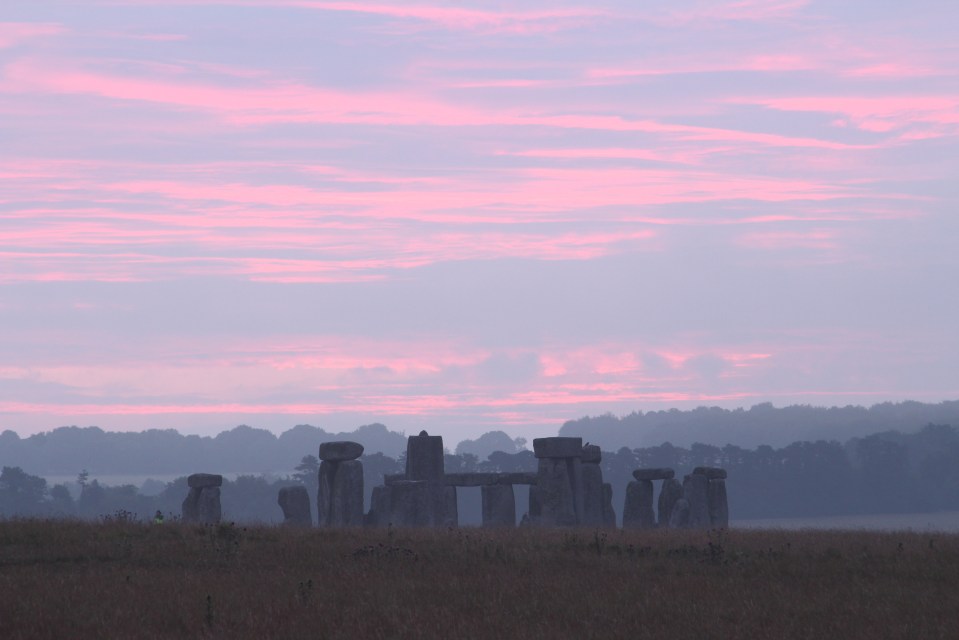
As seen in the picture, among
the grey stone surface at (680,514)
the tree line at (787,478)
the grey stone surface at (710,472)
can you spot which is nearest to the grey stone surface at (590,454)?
the grey stone surface at (680,514)

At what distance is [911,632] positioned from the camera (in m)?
15.7

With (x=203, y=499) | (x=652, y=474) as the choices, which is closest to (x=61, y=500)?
(x=203, y=499)

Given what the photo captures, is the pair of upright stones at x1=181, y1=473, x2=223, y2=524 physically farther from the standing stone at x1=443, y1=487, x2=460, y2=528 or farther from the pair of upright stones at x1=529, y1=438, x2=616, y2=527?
the pair of upright stones at x1=529, y1=438, x2=616, y2=527

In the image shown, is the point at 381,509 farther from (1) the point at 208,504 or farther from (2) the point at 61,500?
(2) the point at 61,500

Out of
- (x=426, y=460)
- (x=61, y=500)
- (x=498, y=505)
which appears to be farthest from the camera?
(x=61, y=500)

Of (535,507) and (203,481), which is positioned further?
(535,507)

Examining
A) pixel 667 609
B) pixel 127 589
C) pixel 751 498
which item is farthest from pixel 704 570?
pixel 751 498

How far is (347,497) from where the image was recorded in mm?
38406

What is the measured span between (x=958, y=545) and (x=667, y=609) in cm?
975

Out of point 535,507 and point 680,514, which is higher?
point 535,507

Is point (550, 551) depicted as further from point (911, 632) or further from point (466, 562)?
point (911, 632)

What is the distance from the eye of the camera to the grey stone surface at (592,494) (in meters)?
40.8

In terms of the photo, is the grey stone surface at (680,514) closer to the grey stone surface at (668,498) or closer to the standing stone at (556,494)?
the grey stone surface at (668,498)

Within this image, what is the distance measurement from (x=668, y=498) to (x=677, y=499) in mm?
378
